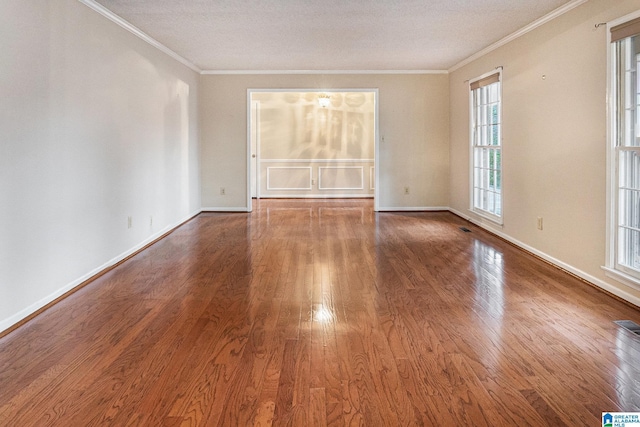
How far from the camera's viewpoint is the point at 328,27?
5324mm

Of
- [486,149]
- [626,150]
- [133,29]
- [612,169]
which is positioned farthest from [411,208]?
[133,29]

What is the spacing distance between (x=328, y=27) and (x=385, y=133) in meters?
3.37

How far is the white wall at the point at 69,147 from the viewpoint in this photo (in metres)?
3.16

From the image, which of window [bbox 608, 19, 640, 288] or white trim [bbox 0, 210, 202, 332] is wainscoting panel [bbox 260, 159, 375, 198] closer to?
white trim [bbox 0, 210, 202, 332]

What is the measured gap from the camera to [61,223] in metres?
3.79

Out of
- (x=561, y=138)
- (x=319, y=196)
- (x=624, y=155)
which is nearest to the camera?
(x=624, y=155)

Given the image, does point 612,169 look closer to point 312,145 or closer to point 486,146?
A: point 486,146

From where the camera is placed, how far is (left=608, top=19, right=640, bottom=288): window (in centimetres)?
360

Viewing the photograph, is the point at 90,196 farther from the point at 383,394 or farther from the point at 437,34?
the point at 437,34

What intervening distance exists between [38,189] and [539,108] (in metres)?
4.42

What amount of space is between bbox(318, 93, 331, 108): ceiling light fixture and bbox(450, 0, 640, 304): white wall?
4471 millimetres

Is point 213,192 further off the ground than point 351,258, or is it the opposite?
point 213,192

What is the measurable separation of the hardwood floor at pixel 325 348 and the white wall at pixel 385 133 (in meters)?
3.70

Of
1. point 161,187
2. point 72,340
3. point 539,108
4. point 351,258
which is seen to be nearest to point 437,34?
point 539,108
